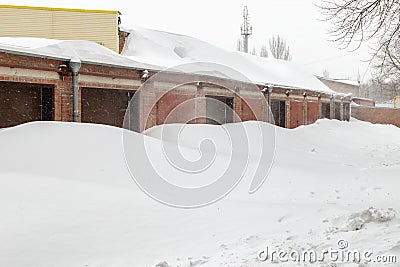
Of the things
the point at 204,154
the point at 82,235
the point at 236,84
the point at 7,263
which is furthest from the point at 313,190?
the point at 236,84

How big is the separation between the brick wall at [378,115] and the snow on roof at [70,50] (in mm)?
22950

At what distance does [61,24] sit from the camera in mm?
17641

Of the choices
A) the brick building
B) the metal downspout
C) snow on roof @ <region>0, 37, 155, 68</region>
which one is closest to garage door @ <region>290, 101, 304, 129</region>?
the brick building

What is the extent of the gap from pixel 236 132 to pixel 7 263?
8.52 m

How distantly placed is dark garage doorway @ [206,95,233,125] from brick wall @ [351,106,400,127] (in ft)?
60.2

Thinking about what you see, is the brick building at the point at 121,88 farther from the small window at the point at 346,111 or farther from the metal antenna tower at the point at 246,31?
the metal antenna tower at the point at 246,31

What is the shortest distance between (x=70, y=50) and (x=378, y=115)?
25.5 m

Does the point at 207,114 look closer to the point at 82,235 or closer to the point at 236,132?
the point at 236,132

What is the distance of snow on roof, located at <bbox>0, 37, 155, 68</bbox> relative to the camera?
8.24 metres

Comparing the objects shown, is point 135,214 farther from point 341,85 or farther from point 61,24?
point 341,85

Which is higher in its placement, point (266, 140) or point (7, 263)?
point (266, 140)

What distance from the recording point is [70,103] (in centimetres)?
903

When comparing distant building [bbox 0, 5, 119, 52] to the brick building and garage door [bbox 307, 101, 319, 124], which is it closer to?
the brick building

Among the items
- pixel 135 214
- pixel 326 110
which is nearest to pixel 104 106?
pixel 135 214
